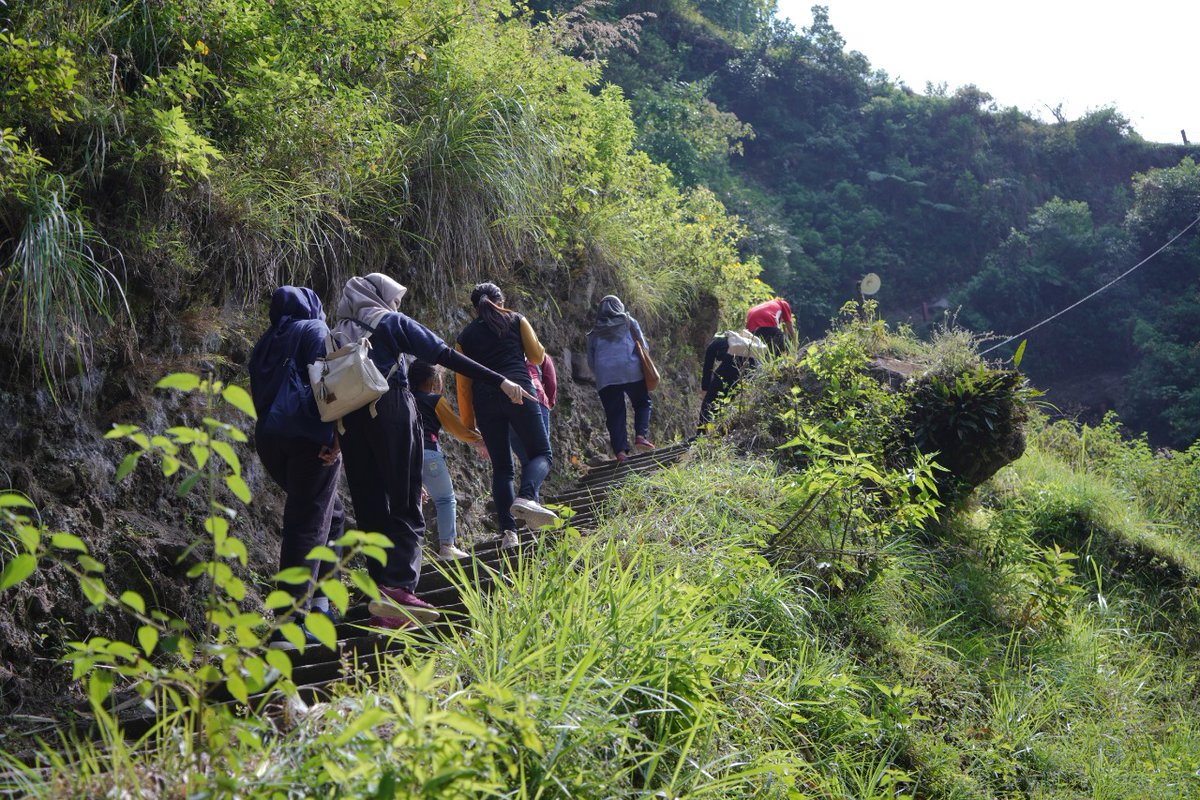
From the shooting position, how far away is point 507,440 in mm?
6945

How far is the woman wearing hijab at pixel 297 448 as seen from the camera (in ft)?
16.2

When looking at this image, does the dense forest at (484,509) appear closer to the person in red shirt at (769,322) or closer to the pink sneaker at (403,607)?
the pink sneaker at (403,607)

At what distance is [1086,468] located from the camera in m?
13.7

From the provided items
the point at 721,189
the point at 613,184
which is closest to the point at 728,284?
the point at 613,184

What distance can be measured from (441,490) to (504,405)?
2.25 feet

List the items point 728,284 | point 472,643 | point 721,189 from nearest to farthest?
point 472,643 → point 728,284 → point 721,189

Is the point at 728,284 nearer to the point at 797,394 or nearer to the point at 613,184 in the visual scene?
the point at 613,184

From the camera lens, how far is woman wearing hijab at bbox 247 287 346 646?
4938 millimetres

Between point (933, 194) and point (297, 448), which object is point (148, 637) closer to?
point (297, 448)

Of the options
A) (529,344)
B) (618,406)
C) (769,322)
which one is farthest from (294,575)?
(769,322)

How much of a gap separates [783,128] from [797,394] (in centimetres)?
3003

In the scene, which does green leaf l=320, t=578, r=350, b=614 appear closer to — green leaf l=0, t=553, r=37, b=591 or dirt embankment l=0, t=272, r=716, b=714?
green leaf l=0, t=553, r=37, b=591

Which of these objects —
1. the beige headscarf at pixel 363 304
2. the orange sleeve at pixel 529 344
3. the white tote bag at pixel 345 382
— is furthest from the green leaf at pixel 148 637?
the orange sleeve at pixel 529 344

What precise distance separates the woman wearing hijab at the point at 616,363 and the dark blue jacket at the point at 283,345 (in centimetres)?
479
